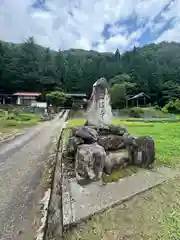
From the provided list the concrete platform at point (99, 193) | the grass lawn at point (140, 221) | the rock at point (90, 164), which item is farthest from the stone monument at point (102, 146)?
the grass lawn at point (140, 221)

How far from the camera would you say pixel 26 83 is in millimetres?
41344

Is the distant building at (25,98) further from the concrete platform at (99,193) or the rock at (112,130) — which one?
the concrete platform at (99,193)

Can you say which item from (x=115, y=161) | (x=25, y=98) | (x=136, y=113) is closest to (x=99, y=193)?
(x=115, y=161)

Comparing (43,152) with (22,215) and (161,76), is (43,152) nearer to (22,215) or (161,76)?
(22,215)

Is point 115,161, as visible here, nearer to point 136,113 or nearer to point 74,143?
point 74,143

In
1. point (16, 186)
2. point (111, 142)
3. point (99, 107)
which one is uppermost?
point (99, 107)

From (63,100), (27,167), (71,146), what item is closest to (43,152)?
(27,167)

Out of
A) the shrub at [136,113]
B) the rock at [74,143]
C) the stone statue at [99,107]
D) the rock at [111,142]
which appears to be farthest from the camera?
the shrub at [136,113]

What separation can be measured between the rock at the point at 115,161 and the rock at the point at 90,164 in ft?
1.09

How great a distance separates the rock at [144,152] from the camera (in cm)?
414

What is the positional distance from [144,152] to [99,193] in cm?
155

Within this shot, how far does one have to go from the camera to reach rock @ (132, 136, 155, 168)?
4145 millimetres

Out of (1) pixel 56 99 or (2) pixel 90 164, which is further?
(1) pixel 56 99

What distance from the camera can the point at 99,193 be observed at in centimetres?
305
